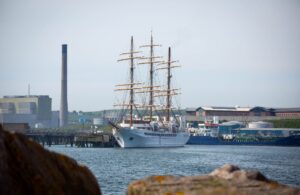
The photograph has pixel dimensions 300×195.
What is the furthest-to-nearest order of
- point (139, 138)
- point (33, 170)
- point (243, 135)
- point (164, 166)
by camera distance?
Result: point (243, 135), point (139, 138), point (164, 166), point (33, 170)

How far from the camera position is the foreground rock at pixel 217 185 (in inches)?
397

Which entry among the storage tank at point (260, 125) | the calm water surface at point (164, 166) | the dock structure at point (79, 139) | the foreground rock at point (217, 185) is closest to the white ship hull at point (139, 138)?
the dock structure at point (79, 139)

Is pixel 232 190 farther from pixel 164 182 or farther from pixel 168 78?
pixel 168 78

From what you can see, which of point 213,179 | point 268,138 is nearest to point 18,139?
point 213,179

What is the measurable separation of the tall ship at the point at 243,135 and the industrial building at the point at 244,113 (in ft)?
41.9

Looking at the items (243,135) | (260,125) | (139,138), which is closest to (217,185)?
(139,138)

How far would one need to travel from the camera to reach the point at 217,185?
10.2 metres

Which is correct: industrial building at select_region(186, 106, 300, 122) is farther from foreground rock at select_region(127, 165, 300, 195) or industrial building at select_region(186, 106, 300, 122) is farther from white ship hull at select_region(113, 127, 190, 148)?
foreground rock at select_region(127, 165, 300, 195)

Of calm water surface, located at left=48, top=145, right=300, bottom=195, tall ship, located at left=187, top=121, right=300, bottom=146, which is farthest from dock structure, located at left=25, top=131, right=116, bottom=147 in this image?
calm water surface, located at left=48, top=145, right=300, bottom=195

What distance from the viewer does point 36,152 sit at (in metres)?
9.80

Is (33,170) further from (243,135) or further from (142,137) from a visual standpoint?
(243,135)

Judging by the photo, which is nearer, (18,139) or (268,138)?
(18,139)

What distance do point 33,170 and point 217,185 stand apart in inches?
121

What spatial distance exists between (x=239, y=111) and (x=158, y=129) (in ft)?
232
